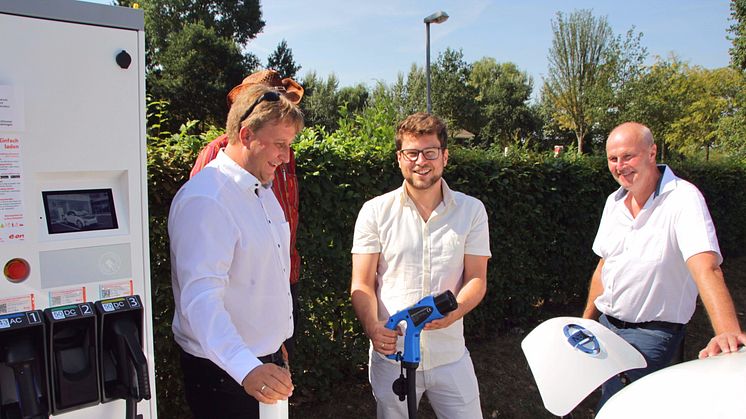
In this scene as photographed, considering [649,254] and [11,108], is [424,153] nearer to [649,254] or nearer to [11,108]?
[649,254]

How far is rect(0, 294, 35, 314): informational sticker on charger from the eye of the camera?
1.50 meters

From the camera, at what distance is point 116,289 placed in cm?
171

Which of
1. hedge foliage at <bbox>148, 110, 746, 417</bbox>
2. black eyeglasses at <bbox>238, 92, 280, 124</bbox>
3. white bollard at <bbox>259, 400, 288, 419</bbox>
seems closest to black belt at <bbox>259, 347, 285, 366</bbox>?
white bollard at <bbox>259, 400, 288, 419</bbox>

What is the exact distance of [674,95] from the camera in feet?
75.2

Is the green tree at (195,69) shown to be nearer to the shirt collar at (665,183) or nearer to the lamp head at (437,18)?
the lamp head at (437,18)

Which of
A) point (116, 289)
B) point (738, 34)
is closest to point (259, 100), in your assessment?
point (116, 289)

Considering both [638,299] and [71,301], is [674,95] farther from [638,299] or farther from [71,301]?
[71,301]

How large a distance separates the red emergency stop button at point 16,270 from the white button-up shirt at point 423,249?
1.48 meters

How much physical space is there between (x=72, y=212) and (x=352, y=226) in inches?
105

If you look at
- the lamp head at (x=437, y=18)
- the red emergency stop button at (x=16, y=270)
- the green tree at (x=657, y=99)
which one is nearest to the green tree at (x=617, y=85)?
the green tree at (x=657, y=99)

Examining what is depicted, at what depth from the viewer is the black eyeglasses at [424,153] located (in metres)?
2.50

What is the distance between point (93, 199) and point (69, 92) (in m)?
0.35

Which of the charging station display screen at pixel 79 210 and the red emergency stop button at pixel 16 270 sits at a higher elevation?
the charging station display screen at pixel 79 210

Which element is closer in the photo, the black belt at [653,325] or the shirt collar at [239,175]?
the shirt collar at [239,175]
